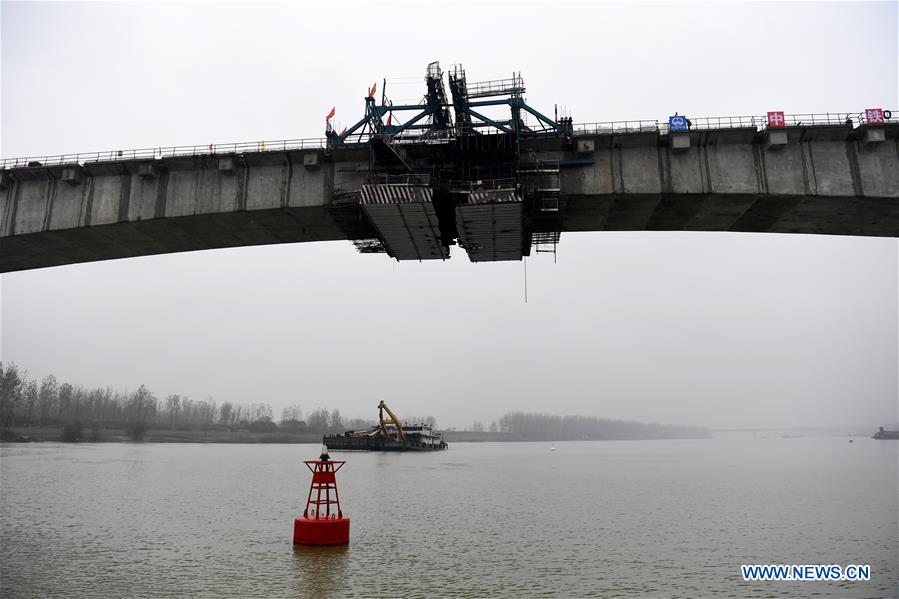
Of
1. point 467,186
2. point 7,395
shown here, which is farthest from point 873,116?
point 7,395

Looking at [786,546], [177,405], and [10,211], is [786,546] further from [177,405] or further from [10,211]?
[177,405]

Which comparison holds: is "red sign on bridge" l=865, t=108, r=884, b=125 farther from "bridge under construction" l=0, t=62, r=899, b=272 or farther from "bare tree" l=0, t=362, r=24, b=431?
"bare tree" l=0, t=362, r=24, b=431

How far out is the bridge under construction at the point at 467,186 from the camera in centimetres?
2081

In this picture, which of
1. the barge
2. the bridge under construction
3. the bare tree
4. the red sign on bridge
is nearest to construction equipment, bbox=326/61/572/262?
the bridge under construction

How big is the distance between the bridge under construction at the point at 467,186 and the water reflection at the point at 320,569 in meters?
11.9

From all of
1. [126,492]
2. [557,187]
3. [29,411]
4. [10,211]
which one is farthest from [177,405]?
[557,187]

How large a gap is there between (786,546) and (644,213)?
14208mm

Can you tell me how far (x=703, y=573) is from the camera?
59.9ft

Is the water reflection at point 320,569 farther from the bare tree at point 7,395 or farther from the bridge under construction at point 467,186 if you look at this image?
the bare tree at point 7,395

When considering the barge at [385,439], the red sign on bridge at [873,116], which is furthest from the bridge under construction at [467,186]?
the barge at [385,439]

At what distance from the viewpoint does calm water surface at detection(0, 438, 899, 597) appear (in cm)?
1603

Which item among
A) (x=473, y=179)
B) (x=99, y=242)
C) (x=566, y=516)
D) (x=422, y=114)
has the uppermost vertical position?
(x=422, y=114)

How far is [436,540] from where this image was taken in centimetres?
2264

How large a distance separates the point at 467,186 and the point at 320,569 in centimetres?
1428
